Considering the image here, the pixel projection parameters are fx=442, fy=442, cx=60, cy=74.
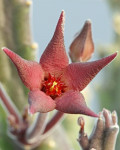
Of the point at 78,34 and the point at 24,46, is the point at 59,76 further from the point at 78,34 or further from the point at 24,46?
the point at 24,46

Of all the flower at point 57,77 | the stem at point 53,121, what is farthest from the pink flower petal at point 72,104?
the stem at point 53,121

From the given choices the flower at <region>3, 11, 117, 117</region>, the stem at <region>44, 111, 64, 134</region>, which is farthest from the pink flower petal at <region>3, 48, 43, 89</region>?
the stem at <region>44, 111, 64, 134</region>

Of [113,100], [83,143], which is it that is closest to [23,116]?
[83,143]

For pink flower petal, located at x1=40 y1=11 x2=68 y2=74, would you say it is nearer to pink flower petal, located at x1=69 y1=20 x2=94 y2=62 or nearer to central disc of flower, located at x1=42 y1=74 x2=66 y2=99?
central disc of flower, located at x1=42 y1=74 x2=66 y2=99

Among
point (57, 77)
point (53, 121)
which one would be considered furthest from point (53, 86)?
point (53, 121)

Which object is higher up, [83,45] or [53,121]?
[83,45]

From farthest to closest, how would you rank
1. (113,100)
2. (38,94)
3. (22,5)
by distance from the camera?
(113,100) → (22,5) → (38,94)

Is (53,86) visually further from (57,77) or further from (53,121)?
(53,121)
